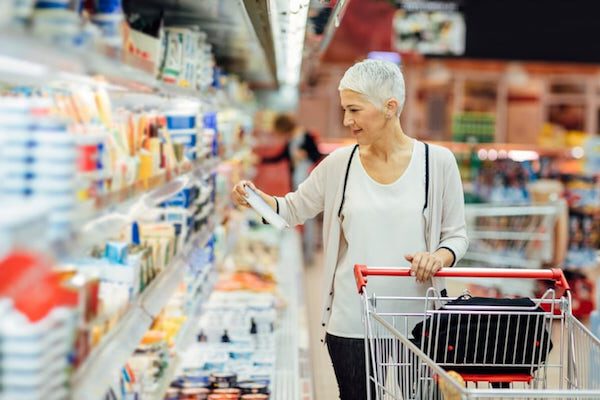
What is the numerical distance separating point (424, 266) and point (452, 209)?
14.9 inches

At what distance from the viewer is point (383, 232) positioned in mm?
3145

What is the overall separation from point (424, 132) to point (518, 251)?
6.91 meters

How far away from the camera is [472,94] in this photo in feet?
49.9

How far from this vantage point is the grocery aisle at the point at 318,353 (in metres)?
4.70

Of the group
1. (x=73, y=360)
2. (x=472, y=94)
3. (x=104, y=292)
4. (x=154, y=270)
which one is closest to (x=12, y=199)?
(x=73, y=360)

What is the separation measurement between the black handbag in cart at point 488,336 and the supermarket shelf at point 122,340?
84cm

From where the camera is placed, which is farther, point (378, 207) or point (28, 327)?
point (378, 207)

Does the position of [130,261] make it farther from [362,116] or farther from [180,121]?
[180,121]

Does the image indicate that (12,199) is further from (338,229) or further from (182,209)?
(182,209)

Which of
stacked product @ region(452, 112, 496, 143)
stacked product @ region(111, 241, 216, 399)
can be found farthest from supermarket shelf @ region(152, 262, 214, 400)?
stacked product @ region(452, 112, 496, 143)

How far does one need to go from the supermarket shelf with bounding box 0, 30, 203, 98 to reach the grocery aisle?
73.8 inches

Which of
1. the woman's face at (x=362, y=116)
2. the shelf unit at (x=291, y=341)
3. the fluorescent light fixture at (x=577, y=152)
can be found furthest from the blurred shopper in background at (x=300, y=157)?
the woman's face at (x=362, y=116)

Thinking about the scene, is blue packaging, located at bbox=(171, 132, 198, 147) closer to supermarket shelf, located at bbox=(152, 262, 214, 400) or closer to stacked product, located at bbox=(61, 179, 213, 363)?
stacked product, located at bbox=(61, 179, 213, 363)

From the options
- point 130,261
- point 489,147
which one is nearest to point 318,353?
point 130,261
